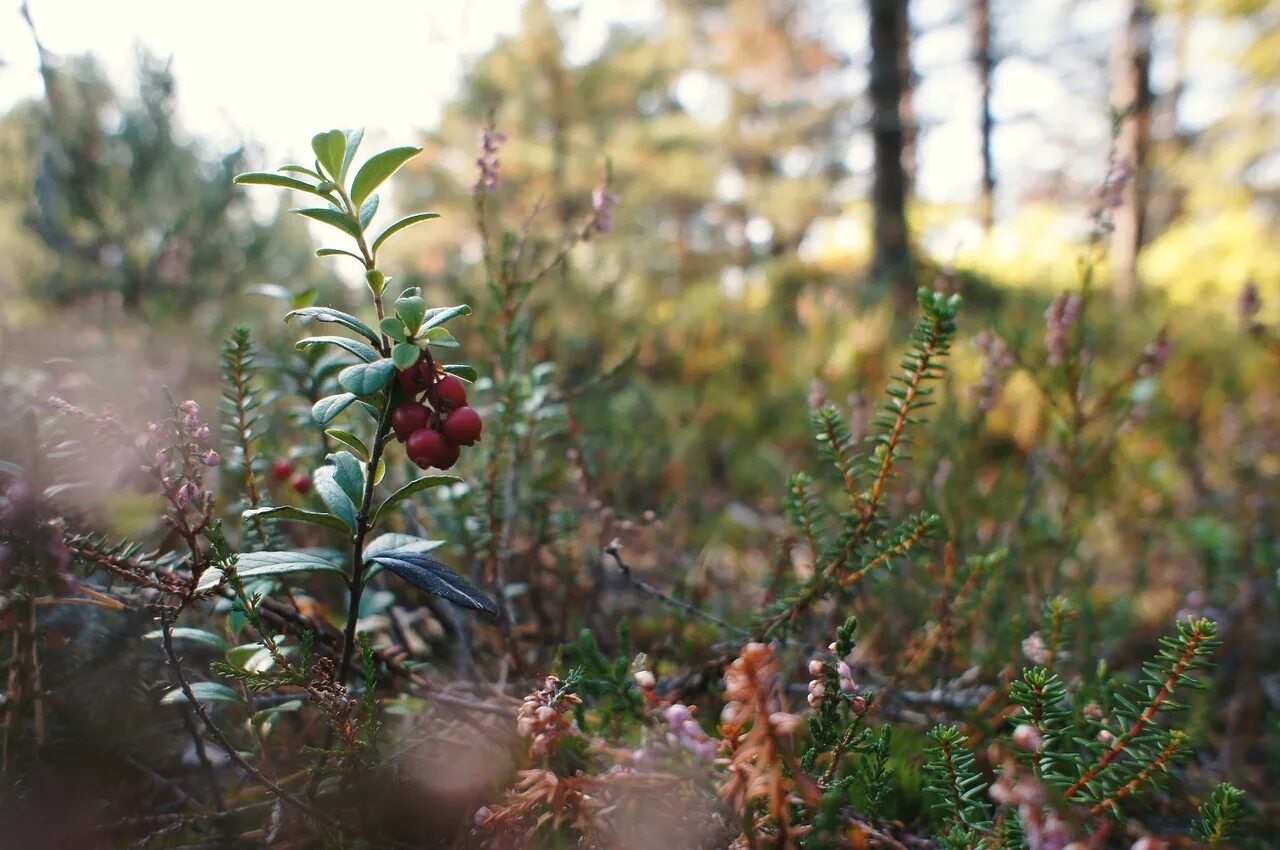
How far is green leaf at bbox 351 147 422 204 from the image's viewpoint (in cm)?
74

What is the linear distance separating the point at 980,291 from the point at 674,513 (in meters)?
4.69

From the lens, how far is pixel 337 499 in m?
0.77

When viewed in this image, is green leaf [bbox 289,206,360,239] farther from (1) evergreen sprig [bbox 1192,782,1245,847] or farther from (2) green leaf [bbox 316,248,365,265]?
(1) evergreen sprig [bbox 1192,782,1245,847]

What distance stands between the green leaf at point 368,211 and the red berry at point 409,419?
0.19m

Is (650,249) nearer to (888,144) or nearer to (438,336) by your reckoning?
(888,144)

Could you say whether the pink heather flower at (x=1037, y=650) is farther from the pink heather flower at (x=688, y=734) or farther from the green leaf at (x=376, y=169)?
the green leaf at (x=376, y=169)

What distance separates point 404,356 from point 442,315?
8 centimetres

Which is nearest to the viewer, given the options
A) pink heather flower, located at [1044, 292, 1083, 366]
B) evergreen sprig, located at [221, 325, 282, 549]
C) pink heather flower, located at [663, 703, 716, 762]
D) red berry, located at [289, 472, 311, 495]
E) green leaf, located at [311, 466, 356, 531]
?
pink heather flower, located at [663, 703, 716, 762]

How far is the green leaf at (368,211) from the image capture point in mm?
751

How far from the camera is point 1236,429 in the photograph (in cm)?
→ 275

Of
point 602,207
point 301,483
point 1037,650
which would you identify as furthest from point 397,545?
point 1037,650

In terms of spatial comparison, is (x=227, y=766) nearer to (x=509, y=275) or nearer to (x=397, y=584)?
(x=397, y=584)

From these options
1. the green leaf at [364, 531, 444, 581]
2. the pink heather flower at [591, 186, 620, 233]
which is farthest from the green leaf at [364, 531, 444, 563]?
the pink heather flower at [591, 186, 620, 233]

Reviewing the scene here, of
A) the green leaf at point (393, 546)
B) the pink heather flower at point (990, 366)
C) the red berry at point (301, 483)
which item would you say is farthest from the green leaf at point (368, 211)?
the pink heather flower at point (990, 366)
